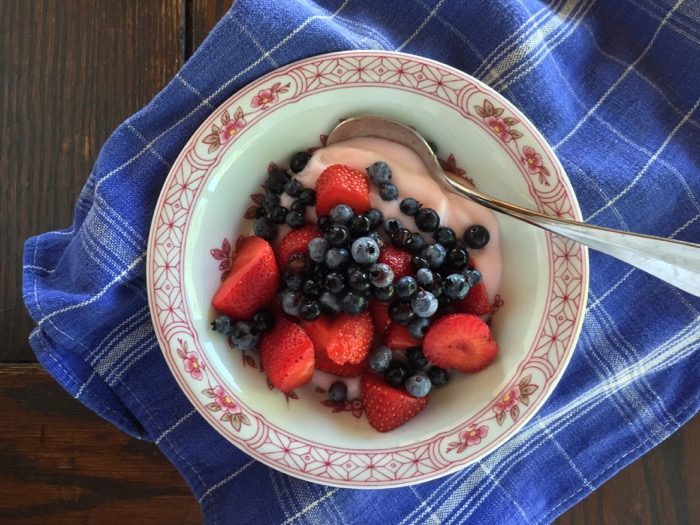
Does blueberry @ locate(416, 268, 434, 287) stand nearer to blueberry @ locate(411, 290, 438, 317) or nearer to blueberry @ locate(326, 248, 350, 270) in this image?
blueberry @ locate(411, 290, 438, 317)

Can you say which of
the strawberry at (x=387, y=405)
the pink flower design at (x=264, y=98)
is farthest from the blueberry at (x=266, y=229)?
the strawberry at (x=387, y=405)

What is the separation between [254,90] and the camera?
1161mm

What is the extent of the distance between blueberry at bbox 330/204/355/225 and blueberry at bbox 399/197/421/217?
101mm

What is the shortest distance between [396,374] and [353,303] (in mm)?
163

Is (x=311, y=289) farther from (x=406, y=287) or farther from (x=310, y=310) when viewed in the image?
(x=406, y=287)

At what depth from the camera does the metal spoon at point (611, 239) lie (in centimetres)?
103

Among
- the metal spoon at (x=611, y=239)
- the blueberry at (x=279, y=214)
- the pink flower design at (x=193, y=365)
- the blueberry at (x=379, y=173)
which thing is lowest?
the pink flower design at (x=193, y=365)

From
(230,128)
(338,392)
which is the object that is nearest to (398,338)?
(338,392)

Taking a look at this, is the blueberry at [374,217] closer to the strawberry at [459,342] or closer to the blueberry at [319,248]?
the blueberry at [319,248]

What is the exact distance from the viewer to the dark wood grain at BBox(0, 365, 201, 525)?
134cm

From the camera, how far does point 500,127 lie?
3.75ft

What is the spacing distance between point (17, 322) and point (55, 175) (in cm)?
31

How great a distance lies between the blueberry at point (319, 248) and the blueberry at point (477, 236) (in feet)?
0.85

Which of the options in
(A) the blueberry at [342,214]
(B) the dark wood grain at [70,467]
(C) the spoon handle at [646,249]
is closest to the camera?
(C) the spoon handle at [646,249]
